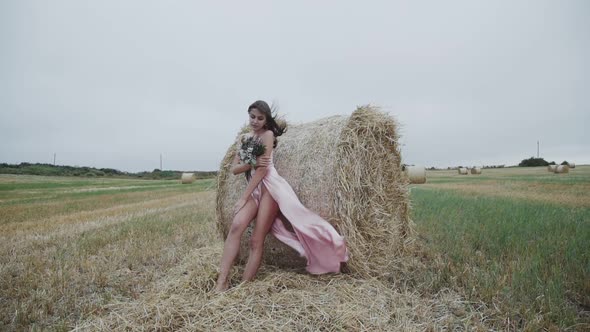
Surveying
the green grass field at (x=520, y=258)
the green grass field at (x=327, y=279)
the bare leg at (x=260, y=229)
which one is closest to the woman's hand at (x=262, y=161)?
the bare leg at (x=260, y=229)

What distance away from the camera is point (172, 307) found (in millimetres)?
3119

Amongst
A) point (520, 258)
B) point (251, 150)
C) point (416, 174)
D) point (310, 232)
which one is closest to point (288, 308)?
point (310, 232)

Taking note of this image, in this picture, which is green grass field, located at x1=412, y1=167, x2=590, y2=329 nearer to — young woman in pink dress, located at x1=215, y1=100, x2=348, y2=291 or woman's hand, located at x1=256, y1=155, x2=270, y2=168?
young woman in pink dress, located at x1=215, y1=100, x2=348, y2=291

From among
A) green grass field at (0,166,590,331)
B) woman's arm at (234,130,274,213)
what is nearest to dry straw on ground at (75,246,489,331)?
green grass field at (0,166,590,331)

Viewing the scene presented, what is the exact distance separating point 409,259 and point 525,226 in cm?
233

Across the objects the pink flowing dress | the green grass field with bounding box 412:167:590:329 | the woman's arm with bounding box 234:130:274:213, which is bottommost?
the green grass field with bounding box 412:167:590:329

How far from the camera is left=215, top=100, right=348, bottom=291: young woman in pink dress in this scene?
12.7ft

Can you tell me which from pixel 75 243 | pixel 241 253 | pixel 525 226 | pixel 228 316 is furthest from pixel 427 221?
pixel 75 243

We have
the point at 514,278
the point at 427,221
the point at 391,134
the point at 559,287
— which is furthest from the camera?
the point at 427,221

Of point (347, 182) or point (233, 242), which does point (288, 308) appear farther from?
point (347, 182)

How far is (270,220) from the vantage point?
402 cm

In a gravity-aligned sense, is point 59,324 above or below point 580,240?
below

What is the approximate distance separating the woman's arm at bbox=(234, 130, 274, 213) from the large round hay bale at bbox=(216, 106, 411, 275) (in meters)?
0.44

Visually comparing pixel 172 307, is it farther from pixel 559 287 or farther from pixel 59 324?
pixel 559 287
